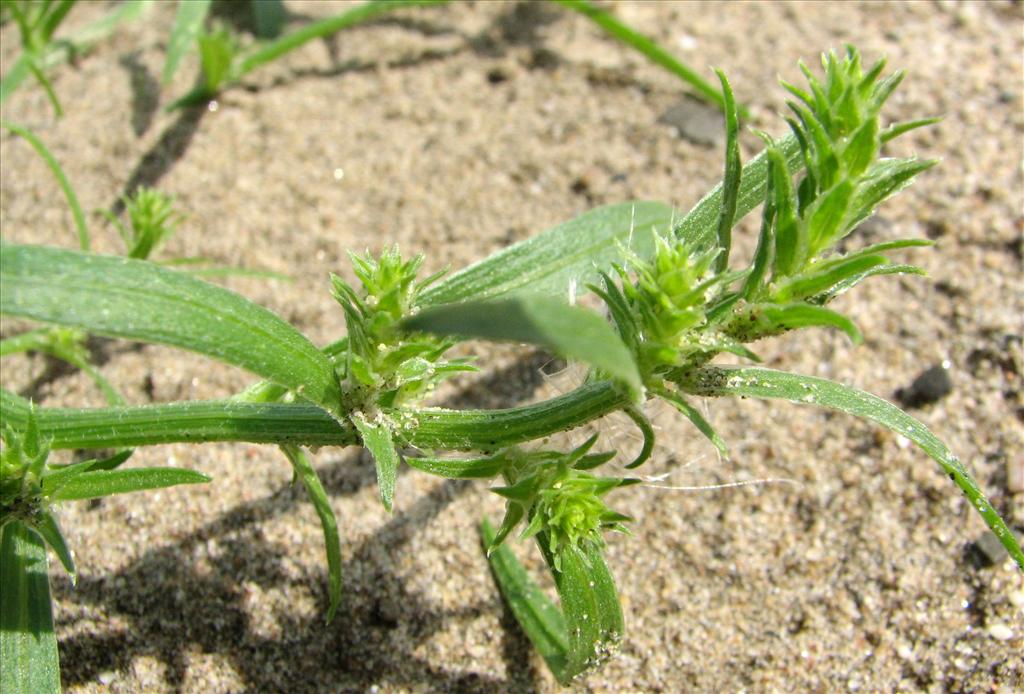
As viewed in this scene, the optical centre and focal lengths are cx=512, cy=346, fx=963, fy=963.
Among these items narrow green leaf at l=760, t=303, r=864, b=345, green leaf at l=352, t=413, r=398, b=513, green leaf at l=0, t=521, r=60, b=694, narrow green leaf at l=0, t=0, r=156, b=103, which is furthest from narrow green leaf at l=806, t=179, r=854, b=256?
narrow green leaf at l=0, t=0, r=156, b=103

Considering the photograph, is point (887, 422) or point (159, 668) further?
point (159, 668)

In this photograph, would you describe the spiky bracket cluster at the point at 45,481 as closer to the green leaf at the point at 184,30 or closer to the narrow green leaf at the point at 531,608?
the narrow green leaf at the point at 531,608

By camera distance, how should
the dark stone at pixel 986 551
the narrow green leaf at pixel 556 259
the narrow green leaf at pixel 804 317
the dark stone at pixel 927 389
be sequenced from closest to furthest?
1. the narrow green leaf at pixel 804 317
2. the narrow green leaf at pixel 556 259
3. the dark stone at pixel 986 551
4. the dark stone at pixel 927 389

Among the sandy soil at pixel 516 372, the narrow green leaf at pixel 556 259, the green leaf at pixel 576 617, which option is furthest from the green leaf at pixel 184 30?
the green leaf at pixel 576 617

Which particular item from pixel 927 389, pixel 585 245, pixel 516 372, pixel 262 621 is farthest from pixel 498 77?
pixel 262 621

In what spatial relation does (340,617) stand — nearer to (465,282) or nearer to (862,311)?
(465,282)

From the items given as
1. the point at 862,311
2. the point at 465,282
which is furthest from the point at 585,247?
the point at 862,311
